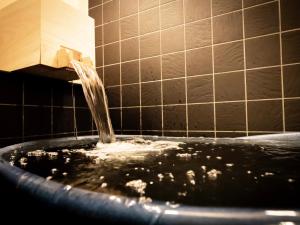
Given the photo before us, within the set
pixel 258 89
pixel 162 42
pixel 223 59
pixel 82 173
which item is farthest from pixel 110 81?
pixel 82 173

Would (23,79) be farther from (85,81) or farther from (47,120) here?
(85,81)

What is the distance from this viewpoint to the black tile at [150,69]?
2176mm

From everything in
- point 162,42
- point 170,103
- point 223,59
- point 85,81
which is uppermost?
point 162,42

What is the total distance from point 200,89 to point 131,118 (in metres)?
0.78

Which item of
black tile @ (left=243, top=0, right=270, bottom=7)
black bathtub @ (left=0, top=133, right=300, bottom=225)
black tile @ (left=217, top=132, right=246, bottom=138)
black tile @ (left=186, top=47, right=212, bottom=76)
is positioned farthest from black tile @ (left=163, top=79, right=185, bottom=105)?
black bathtub @ (left=0, top=133, right=300, bottom=225)

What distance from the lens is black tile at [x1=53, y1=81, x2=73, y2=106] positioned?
6.82ft

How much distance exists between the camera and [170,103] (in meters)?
2.10

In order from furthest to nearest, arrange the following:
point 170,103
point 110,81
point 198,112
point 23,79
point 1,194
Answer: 1. point 110,81
2. point 170,103
3. point 198,112
4. point 23,79
5. point 1,194

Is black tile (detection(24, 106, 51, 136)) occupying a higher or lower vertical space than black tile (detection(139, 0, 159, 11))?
lower

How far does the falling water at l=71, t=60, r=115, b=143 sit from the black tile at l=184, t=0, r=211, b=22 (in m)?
1.00

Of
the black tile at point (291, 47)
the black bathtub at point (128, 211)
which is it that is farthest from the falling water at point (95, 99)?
the black tile at point (291, 47)

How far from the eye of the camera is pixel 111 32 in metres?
2.49

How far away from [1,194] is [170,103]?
1.63m

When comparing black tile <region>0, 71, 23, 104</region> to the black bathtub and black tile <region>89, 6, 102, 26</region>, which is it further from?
the black bathtub
